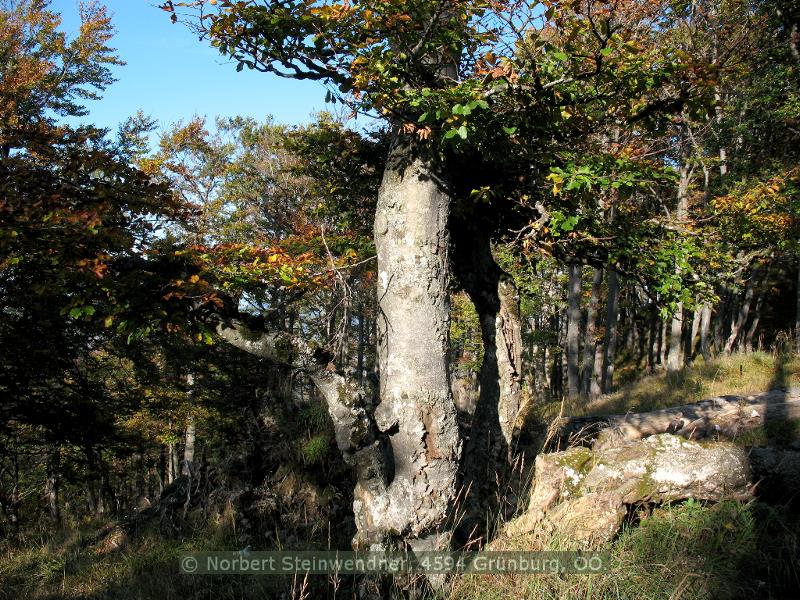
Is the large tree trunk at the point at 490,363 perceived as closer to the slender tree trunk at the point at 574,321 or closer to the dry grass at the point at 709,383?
the dry grass at the point at 709,383

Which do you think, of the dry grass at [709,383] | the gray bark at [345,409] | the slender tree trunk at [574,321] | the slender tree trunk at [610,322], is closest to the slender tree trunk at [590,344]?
the slender tree trunk at [610,322]

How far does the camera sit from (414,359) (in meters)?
4.52

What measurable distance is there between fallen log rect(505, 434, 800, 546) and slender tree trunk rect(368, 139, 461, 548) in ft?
2.42

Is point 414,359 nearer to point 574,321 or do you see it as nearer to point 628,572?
point 628,572

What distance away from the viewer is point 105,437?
9.77 meters

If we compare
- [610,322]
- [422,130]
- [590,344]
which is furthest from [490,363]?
[590,344]

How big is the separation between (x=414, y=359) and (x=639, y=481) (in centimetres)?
204

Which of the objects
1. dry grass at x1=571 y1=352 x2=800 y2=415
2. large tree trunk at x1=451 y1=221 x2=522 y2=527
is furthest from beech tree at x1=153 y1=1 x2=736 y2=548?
dry grass at x1=571 y1=352 x2=800 y2=415

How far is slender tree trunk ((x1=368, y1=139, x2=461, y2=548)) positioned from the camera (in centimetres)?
426

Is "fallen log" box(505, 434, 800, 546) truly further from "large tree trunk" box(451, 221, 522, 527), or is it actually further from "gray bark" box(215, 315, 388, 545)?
"large tree trunk" box(451, 221, 522, 527)

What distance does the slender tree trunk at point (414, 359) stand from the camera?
14.0 ft

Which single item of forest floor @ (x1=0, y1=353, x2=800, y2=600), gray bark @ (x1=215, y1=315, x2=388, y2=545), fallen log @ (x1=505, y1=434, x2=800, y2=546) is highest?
gray bark @ (x1=215, y1=315, x2=388, y2=545)

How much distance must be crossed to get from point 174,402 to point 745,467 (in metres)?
12.7

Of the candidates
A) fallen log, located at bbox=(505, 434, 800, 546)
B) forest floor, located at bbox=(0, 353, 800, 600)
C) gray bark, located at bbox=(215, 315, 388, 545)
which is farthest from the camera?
gray bark, located at bbox=(215, 315, 388, 545)
